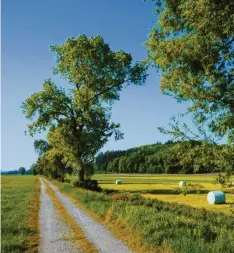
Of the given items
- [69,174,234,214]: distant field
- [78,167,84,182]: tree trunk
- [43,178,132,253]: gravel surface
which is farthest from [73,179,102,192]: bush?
[43,178,132,253]: gravel surface

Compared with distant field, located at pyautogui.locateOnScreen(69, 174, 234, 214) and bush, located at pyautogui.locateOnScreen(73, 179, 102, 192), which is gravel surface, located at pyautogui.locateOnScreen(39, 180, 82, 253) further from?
bush, located at pyautogui.locateOnScreen(73, 179, 102, 192)

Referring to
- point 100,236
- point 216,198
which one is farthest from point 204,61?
point 216,198

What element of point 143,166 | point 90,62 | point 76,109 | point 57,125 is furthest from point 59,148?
point 143,166

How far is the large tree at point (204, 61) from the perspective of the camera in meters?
11.8

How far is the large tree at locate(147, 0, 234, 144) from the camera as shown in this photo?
11.8 m

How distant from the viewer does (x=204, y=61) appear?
1291cm

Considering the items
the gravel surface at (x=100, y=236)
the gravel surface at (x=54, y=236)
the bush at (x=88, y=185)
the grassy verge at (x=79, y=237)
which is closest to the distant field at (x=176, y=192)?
the gravel surface at (x=100, y=236)

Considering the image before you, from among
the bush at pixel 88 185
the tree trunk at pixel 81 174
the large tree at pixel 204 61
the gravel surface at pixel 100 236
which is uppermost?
the large tree at pixel 204 61

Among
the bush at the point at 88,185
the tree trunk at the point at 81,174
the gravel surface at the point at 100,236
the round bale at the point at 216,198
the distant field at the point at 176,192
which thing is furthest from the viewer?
the tree trunk at the point at 81,174

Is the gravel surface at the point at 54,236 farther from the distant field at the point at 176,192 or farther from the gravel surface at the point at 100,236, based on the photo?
the distant field at the point at 176,192

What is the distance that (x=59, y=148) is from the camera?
4353cm

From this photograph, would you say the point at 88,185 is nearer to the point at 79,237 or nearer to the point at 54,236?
the point at 54,236

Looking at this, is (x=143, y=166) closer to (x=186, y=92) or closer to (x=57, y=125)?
(x=57, y=125)

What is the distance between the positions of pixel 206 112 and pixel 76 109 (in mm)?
29029
